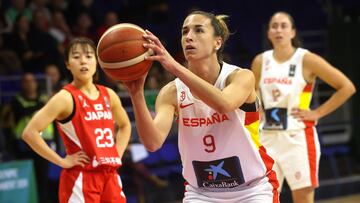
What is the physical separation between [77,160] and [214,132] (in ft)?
4.52

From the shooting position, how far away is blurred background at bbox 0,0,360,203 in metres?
8.08

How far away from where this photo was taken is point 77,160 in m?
5.14

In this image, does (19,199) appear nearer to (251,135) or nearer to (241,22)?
(251,135)

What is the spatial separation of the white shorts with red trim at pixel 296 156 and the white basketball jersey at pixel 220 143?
197cm

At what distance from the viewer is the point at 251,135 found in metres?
4.19

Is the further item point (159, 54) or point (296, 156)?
point (296, 156)

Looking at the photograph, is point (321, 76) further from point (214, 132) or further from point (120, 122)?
point (214, 132)

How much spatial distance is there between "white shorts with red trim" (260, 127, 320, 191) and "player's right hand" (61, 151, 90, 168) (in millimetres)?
1688

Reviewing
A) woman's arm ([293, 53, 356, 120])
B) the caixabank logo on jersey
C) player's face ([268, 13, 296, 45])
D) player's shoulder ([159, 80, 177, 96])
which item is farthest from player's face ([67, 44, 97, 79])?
woman's arm ([293, 53, 356, 120])

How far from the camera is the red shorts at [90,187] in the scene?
506 cm

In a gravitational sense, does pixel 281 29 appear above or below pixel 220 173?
above

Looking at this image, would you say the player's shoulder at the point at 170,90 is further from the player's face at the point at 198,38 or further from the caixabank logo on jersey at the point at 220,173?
the caixabank logo on jersey at the point at 220,173

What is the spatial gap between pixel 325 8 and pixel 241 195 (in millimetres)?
9877

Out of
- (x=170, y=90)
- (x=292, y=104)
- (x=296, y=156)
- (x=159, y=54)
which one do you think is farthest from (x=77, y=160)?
(x=292, y=104)
